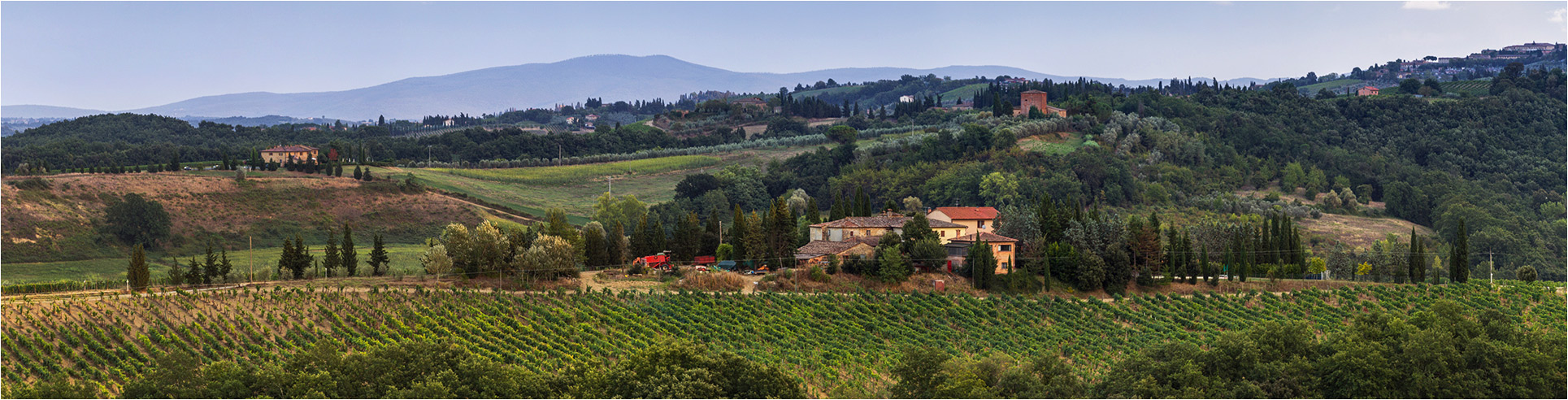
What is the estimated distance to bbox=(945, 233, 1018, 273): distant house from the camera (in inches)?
2207

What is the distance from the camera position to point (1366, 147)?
117 metres

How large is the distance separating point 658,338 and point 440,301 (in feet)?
26.0

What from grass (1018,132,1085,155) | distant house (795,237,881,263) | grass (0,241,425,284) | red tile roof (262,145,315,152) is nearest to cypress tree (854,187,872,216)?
distant house (795,237,881,263)

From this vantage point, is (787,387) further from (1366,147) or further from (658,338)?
(1366,147)

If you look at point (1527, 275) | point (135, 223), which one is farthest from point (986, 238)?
point (135, 223)

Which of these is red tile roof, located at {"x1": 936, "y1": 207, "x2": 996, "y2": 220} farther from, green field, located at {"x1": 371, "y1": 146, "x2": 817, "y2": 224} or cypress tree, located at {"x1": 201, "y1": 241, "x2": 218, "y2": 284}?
green field, located at {"x1": 371, "y1": 146, "x2": 817, "y2": 224}

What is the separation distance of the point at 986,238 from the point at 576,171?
6553cm

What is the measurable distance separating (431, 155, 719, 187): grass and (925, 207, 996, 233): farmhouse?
51938mm

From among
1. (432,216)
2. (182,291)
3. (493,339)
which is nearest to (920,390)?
(493,339)

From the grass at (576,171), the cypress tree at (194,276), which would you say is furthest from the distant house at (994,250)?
the grass at (576,171)

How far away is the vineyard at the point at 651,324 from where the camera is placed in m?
39.5

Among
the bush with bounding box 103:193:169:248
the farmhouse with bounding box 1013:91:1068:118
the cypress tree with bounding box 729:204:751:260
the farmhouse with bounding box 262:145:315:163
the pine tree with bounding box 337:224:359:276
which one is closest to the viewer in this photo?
the pine tree with bounding box 337:224:359:276

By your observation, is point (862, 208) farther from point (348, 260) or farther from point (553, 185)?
point (553, 185)

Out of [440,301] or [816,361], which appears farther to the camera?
[440,301]
